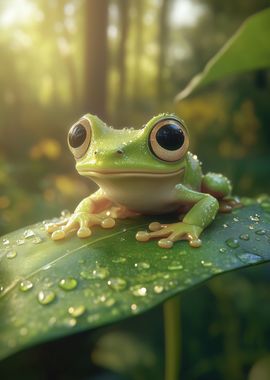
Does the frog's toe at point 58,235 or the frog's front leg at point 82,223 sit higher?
the frog's toe at point 58,235

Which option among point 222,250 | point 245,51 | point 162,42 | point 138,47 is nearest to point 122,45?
point 162,42

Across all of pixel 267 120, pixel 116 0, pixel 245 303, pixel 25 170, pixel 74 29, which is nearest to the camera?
pixel 245 303

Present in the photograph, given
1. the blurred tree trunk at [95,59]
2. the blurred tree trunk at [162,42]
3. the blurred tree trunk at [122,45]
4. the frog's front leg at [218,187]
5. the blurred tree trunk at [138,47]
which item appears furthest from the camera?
the blurred tree trunk at [138,47]

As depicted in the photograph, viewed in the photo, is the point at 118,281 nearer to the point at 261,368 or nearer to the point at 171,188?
the point at 171,188

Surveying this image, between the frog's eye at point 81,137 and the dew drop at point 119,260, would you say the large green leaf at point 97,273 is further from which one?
the frog's eye at point 81,137

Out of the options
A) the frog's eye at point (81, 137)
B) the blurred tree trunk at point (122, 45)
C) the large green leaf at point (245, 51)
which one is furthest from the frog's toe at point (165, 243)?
the blurred tree trunk at point (122, 45)

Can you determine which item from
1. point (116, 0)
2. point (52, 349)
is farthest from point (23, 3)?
point (52, 349)
